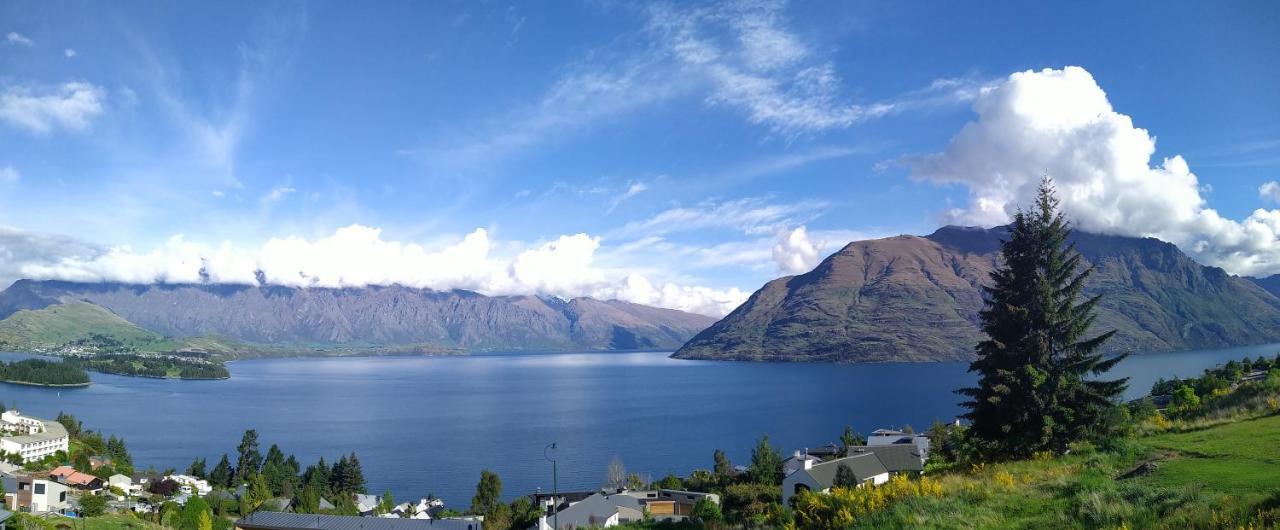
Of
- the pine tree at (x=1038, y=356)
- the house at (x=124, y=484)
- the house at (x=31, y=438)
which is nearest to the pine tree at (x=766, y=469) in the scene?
the pine tree at (x=1038, y=356)

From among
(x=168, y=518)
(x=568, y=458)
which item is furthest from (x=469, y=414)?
(x=168, y=518)

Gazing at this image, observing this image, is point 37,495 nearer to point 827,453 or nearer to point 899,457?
point 899,457

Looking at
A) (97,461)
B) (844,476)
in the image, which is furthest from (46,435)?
(844,476)

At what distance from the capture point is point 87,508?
4412cm

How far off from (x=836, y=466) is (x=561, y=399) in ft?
A: 448

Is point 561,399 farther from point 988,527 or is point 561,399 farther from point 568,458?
point 988,527

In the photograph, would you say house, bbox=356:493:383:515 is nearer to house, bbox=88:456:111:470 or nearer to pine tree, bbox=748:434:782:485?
house, bbox=88:456:111:470

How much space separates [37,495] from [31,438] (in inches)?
1787

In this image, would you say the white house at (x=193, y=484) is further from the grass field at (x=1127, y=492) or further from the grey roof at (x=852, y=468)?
the grass field at (x=1127, y=492)

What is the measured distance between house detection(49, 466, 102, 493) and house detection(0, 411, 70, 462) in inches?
690

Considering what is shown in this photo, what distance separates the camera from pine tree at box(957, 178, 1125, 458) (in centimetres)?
1839

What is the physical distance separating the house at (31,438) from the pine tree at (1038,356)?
9543 cm

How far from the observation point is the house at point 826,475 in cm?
4169

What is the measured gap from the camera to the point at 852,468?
148 feet
